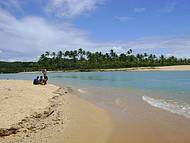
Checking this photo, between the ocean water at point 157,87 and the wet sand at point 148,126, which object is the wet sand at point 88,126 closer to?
the wet sand at point 148,126

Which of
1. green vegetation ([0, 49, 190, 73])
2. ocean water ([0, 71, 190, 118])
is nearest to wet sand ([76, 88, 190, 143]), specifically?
ocean water ([0, 71, 190, 118])

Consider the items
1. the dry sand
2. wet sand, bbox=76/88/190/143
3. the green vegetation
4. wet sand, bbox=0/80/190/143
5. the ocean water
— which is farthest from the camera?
the green vegetation

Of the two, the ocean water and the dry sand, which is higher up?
the dry sand

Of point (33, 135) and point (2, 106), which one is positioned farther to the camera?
point (2, 106)

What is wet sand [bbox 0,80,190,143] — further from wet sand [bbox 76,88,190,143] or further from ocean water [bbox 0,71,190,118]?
ocean water [bbox 0,71,190,118]

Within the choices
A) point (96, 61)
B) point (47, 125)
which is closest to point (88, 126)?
point (47, 125)

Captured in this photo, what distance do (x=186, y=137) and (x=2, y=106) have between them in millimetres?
8333

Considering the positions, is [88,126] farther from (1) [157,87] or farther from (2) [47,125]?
(1) [157,87]

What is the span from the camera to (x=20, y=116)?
1330 cm

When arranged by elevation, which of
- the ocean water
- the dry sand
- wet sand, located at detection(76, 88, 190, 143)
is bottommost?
the ocean water

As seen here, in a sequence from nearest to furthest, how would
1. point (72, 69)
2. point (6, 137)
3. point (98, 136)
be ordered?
point (6, 137) < point (98, 136) < point (72, 69)

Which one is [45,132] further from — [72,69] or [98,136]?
[72,69]

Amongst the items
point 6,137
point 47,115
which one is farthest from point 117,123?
point 6,137

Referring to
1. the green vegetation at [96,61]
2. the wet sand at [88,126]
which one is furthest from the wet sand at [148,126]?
the green vegetation at [96,61]
